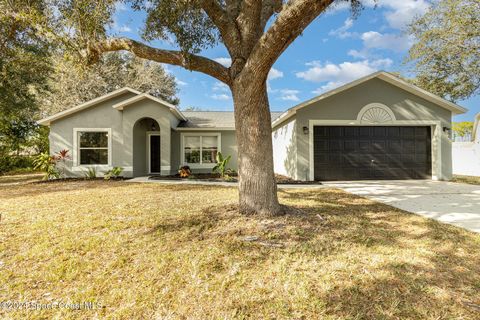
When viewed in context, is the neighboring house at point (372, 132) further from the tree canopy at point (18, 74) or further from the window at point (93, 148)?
the tree canopy at point (18, 74)

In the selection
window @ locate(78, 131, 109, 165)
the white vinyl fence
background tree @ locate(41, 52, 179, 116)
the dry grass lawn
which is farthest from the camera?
background tree @ locate(41, 52, 179, 116)

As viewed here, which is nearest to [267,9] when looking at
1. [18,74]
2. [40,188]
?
[40,188]

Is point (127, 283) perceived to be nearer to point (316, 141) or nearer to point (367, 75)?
point (316, 141)

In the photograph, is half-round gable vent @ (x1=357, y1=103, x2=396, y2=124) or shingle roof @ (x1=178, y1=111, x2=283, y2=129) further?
shingle roof @ (x1=178, y1=111, x2=283, y2=129)

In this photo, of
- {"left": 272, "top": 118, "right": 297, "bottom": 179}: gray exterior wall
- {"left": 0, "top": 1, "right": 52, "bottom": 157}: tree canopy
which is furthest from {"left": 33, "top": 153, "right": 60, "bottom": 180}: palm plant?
{"left": 272, "top": 118, "right": 297, "bottom": 179}: gray exterior wall

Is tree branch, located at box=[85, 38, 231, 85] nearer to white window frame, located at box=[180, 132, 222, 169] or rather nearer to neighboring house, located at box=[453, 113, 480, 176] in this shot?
white window frame, located at box=[180, 132, 222, 169]

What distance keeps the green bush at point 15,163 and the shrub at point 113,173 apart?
11018 mm

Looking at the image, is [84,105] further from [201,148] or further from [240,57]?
[240,57]

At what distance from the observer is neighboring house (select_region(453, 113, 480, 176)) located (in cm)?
1452

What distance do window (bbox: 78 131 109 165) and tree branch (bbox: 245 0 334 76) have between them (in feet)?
37.8

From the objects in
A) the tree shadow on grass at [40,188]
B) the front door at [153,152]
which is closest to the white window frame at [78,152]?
the tree shadow on grass at [40,188]

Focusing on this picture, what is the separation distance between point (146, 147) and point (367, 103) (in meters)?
12.0

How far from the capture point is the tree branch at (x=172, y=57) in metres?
5.00

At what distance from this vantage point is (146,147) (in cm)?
1447
